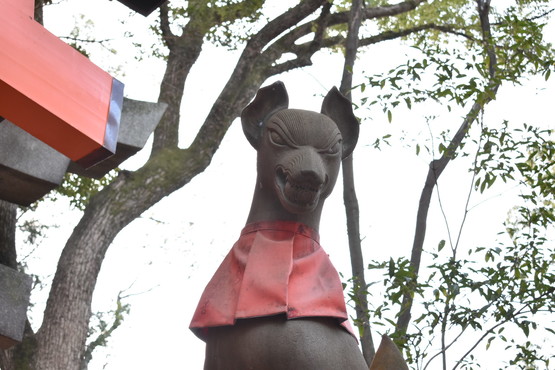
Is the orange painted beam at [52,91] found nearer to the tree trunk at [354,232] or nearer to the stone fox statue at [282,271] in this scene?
the stone fox statue at [282,271]

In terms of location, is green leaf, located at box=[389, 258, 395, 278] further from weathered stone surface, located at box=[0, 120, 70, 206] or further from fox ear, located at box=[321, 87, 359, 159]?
weathered stone surface, located at box=[0, 120, 70, 206]

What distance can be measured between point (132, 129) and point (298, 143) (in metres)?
1.27

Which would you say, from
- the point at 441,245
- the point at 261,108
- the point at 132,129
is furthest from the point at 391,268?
the point at 132,129

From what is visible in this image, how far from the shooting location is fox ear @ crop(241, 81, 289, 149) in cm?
410

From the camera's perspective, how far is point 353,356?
11.8 feet

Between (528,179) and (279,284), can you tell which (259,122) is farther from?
(528,179)

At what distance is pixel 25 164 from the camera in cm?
457

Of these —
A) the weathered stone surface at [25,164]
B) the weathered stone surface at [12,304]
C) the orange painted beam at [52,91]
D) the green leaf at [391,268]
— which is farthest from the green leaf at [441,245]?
the orange painted beam at [52,91]

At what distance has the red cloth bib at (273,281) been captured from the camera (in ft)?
11.7

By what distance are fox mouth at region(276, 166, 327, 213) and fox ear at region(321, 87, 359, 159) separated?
50 cm

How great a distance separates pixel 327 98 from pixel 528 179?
2.28m

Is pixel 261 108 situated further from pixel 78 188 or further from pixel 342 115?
pixel 78 188

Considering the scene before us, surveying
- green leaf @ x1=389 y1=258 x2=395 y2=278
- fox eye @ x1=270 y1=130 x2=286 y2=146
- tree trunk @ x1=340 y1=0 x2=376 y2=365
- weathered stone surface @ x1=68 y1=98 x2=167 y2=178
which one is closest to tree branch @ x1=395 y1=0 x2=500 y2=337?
tree trunk @ x1=340 y1=0 x2=376 y2=365

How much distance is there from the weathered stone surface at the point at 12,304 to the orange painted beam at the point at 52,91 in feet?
4.28
